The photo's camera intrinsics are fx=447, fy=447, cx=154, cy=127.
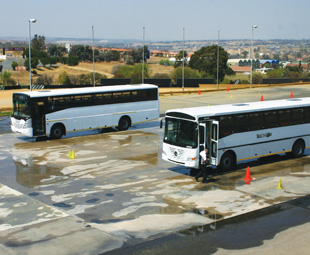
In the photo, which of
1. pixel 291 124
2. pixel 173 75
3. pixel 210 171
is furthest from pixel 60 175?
pixel 173 75

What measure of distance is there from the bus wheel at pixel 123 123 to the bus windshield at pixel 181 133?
36.2 feet

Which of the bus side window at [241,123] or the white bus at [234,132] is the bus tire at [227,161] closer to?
the white bus at [234,132]

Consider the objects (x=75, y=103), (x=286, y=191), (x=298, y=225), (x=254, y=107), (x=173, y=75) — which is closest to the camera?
(x=298, y=225)

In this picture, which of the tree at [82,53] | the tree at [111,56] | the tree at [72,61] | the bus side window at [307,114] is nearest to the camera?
the bus side window at [307,114]

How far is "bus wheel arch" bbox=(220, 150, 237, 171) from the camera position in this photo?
63.2ft

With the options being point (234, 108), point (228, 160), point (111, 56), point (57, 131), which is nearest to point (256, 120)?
point (234, 108)

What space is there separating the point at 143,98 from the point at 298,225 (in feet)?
62.6

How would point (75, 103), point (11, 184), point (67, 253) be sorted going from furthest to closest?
point (75, 103) < point (11, 184) < point (67, 253)

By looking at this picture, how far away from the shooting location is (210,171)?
19641mm

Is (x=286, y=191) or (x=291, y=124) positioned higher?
(x=291, y=124)

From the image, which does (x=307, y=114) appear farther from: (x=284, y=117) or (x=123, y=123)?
(x=123, y=123)

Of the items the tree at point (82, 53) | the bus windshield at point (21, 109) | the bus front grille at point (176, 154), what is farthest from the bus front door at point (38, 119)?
the tree at point (82, 53)

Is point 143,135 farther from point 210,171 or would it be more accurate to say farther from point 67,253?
point 67,253

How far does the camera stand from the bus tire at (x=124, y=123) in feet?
99.0
